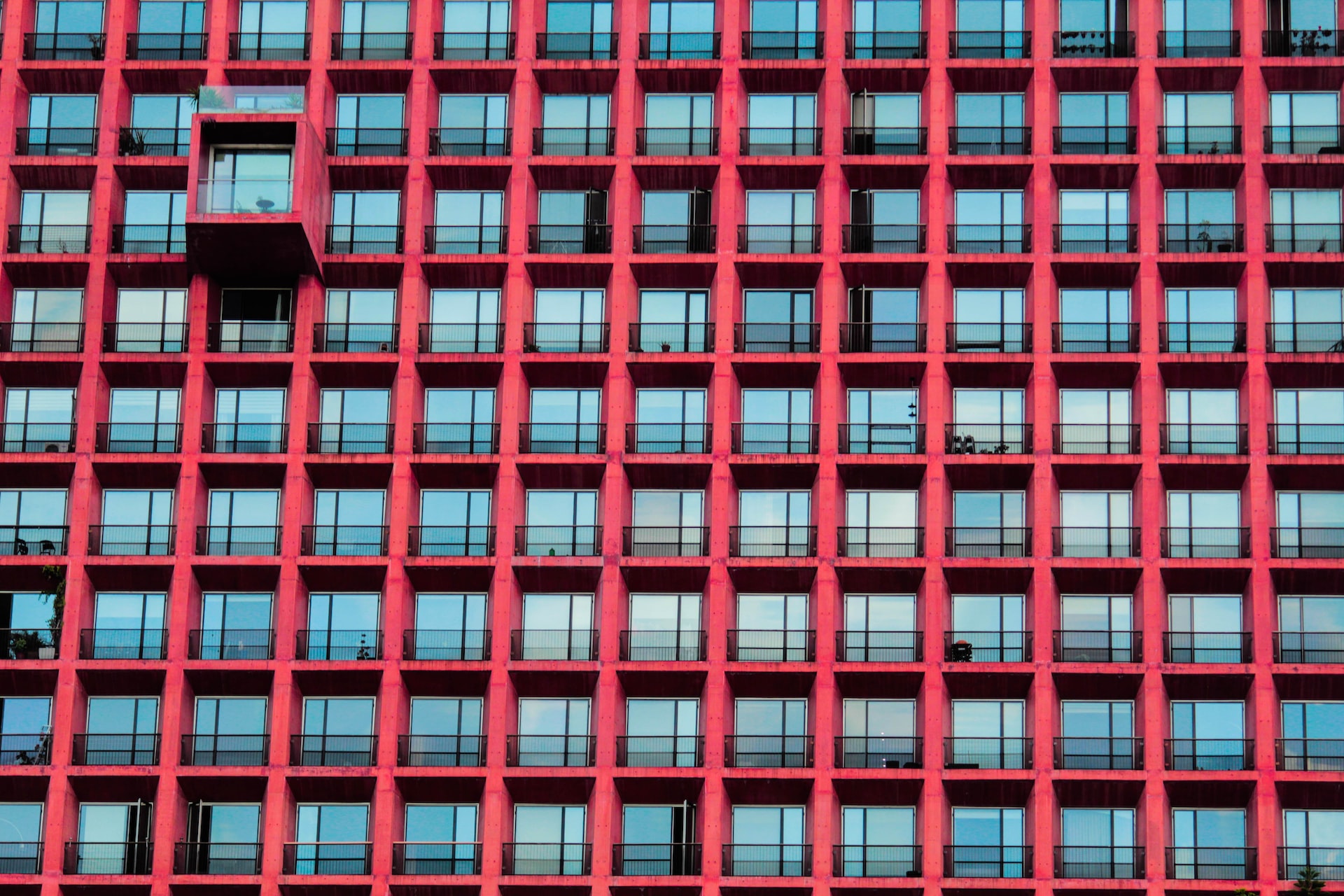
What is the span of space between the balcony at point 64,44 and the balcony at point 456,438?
1932 centimetres

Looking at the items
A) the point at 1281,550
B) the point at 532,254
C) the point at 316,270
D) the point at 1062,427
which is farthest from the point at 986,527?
the point at 316,270

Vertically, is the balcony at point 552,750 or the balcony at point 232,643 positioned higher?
the balcony at point 232,643

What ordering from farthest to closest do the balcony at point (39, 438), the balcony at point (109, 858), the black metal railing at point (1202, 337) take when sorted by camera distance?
1. the balcony at point (39, 438)
2. the black metal railing at point (1202, 337)
3. the balcony at point (109, 858)

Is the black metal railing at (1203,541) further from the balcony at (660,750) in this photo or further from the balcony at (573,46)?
the balcony at (573,46)

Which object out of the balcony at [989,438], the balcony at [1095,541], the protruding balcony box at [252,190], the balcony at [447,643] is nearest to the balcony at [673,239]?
the balcony at [989,438]

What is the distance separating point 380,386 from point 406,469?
12.0ft

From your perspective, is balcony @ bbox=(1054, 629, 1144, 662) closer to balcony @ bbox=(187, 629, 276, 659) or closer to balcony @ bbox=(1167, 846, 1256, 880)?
balcony @ bbox=(1167, 846, 1256, 880)

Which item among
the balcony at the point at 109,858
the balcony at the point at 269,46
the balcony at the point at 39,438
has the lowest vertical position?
the balcony at the point at 109,858

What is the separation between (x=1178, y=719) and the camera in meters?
86.8

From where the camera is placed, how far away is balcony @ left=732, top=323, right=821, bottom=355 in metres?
90.7

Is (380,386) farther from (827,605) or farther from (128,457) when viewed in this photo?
(827,605)

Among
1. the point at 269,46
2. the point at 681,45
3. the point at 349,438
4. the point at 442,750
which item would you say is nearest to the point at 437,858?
the point at 442,750

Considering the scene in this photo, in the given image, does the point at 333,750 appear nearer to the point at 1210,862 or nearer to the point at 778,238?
the point at 778,238

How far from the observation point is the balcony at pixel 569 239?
91.9m
